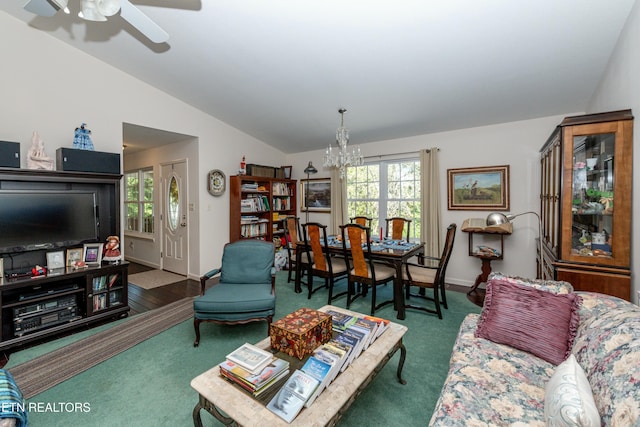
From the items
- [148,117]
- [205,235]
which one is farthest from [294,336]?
[148,117]

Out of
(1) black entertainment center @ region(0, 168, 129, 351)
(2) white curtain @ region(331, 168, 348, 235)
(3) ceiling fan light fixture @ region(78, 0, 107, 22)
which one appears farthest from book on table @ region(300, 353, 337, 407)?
(2) white curtain @ region(331, 168, 348, 235)

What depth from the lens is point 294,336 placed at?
1586 millimetres

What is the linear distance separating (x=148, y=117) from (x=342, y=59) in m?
2.78

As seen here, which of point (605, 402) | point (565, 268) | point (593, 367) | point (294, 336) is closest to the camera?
point (605, 402)

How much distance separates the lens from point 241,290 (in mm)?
2701

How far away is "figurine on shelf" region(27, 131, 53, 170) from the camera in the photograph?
8.76 ft

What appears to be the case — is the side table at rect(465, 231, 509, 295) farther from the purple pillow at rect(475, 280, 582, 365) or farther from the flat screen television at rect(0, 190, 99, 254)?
the flat screen television at rect(0, 190, 99, 254)

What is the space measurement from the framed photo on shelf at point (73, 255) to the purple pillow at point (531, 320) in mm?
3808

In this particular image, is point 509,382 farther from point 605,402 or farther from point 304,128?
point 304,128

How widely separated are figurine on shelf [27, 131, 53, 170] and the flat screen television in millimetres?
255

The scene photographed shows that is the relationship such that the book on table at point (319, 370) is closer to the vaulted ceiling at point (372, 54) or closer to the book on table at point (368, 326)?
the book on table at point (368, 326)

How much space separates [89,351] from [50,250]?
4.14ft

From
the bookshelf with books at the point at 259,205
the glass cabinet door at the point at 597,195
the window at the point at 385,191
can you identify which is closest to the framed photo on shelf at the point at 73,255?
the bookshelf with books at the point at 259,205

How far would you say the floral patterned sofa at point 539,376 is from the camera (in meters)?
0.97
